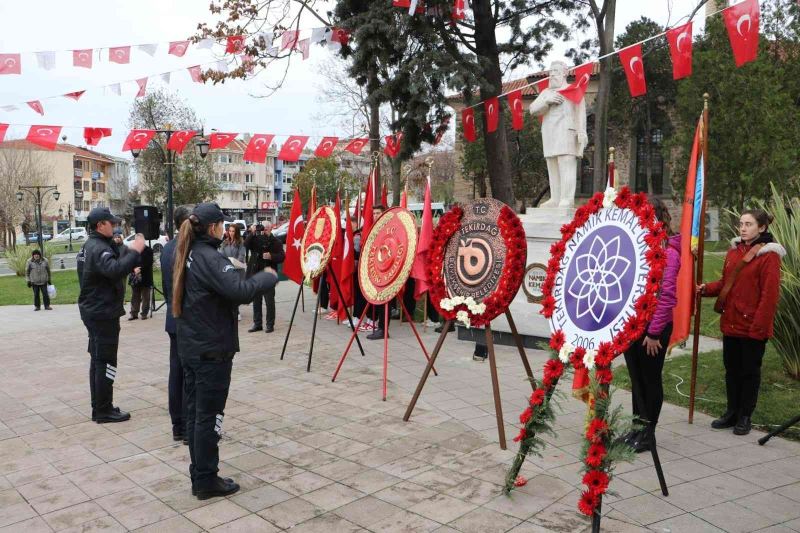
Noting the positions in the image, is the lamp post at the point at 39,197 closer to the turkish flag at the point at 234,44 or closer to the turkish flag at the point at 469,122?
the turkish flag at the point at 234,44

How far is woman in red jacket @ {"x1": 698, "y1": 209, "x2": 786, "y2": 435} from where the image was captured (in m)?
4.75

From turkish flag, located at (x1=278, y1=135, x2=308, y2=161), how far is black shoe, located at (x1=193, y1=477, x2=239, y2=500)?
10.6 m

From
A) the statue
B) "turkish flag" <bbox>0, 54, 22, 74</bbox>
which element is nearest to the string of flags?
the statue

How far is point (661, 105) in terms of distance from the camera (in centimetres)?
3706

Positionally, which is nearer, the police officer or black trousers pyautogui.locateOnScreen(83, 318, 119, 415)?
the police officer

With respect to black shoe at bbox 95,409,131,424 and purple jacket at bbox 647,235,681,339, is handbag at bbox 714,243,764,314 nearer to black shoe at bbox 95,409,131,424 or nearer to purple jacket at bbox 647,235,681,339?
purple jacket at bbox 647,235,681,339

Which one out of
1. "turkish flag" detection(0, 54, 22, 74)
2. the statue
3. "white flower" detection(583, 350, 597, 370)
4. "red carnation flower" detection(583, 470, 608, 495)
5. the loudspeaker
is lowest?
"red carnation flower" detection(583, 470, 608, 495)

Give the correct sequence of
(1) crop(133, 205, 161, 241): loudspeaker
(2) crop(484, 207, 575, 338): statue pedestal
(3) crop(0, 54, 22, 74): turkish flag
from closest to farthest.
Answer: (1) crop(133, 205, 161, 241): loudspeaker < (2) crop(484, 207, 575, 338): statue pedestal < (3) crop(0, 54, 22, 74): turkish flag

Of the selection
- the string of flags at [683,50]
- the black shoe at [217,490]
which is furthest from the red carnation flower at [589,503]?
the string of flags at [683,50]

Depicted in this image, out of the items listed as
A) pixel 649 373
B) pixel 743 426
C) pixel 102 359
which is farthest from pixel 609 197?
pixel 102 359

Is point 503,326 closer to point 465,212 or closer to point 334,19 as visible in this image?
point 465,212

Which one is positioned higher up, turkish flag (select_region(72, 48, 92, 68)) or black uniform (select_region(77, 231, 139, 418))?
turkish flag (select_region(72, 48, 92, 68))

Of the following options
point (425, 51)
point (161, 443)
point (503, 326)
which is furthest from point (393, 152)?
point (161, 443)

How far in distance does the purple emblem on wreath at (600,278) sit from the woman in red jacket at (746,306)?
1.86m
